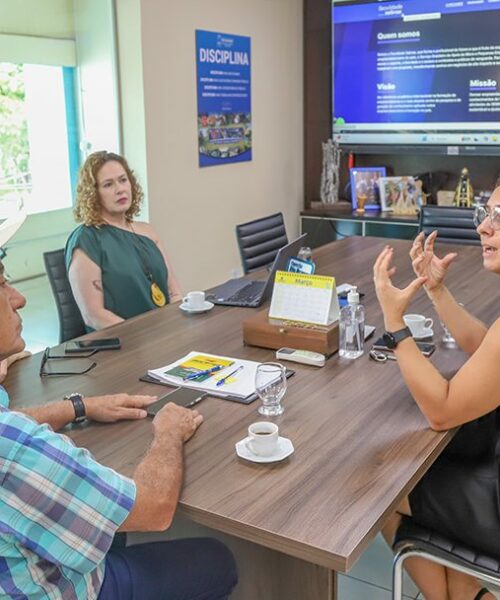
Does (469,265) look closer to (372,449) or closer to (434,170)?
(372,449)

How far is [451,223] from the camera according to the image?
4.00 m

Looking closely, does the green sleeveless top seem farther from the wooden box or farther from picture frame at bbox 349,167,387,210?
picture frame at bbox 349,167,387,210

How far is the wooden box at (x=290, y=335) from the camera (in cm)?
205

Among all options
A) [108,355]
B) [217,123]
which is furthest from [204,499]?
[217,123]

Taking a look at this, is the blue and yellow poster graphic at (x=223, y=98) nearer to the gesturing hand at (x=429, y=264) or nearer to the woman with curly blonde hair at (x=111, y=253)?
the woman with curly blonde hair at (x=111, y=253)

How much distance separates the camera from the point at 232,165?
5.04m

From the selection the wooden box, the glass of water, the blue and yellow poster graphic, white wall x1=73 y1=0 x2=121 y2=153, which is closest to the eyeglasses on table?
the wooden box

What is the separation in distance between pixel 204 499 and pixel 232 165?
3.91 m

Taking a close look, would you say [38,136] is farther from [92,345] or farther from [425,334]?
[425,334]

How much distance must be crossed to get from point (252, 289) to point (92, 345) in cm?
81

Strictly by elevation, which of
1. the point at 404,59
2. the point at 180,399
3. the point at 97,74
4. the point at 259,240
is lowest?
the point at 180,399

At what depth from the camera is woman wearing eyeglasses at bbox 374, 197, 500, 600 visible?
5.11 ft

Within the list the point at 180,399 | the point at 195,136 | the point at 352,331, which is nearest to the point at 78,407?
the point at 180,399

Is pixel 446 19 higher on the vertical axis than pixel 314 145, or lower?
higher
